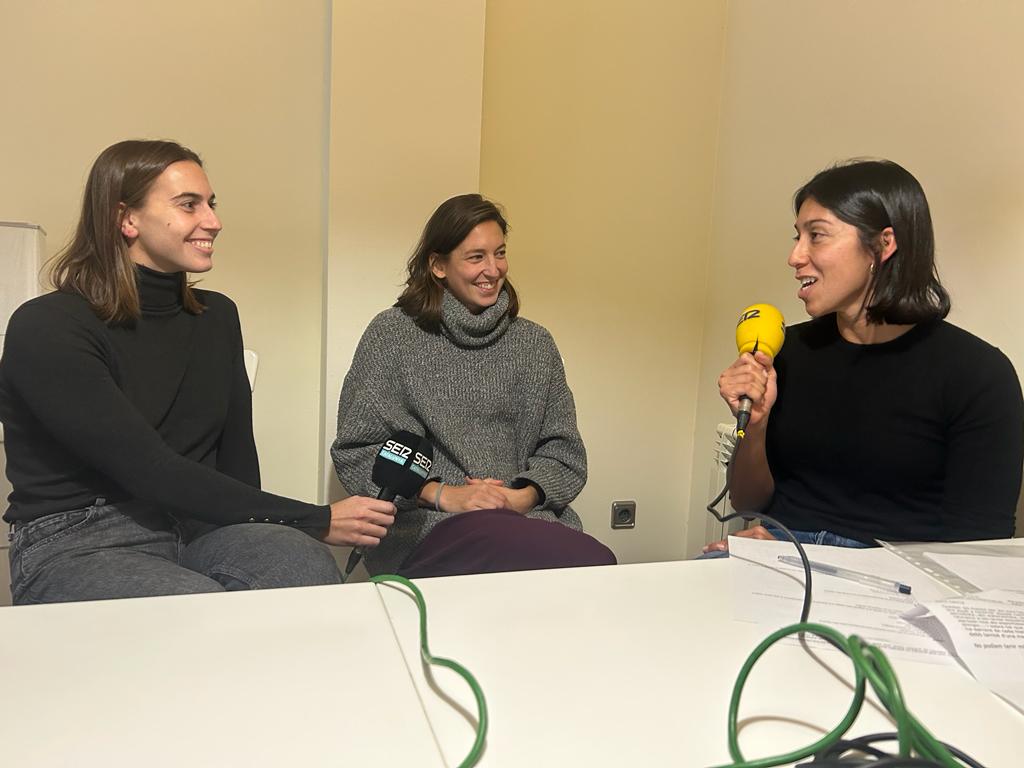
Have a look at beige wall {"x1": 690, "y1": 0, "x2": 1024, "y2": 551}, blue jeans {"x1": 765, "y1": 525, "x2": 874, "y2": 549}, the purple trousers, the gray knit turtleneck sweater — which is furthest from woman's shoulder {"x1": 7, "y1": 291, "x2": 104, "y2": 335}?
beige wall {"x1": 690, "y1": 0, "x2": 1024, "y2": 551}

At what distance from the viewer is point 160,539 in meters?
1.44

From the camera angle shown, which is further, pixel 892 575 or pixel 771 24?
pixel 771 24

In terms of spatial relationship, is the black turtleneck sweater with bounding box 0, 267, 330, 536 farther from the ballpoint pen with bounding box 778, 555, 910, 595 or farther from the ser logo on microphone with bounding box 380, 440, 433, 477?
the ballpoint pen with bounding box 778, 555, 910, 595

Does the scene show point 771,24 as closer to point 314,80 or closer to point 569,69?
point 569,69

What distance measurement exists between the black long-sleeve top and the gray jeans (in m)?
0.98

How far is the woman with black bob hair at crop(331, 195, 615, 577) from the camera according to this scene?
1.90m

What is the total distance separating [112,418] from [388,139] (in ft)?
4.34

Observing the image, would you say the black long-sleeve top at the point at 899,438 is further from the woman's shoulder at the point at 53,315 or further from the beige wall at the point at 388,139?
the woman's shoulder at the point at 53,315

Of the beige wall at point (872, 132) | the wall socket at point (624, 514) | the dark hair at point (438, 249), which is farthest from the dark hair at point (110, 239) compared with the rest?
the wall socket at point (624, 514)

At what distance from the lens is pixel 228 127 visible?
2.39 m

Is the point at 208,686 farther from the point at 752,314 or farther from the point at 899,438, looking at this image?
the point at 899,438

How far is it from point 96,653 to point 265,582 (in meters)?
0.64

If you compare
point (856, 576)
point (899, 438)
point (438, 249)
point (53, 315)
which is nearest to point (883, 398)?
point (899, 438)

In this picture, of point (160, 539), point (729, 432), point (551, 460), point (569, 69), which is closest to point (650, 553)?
point (729, 432)
